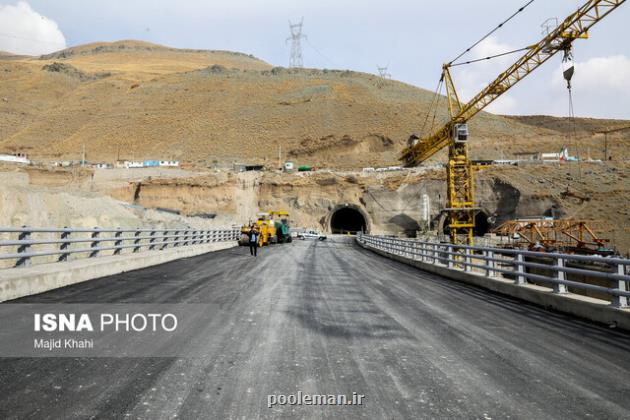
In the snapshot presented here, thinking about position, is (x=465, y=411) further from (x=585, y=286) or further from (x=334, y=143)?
(x=334, y=143)

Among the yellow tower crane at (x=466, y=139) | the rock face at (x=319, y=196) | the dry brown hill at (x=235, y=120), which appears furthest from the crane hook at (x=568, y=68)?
the dry brown hill at (x=235, y=120)

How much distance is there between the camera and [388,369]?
5.20 metres

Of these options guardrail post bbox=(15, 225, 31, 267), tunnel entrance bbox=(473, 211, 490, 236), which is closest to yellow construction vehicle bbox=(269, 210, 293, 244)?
guardrail post bbox=(15, 225, 31, 267)

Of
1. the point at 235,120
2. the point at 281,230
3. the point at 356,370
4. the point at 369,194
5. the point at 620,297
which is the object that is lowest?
the point at 356,370

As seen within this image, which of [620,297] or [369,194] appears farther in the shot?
[369,194]

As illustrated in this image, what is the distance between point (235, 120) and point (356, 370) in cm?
12126

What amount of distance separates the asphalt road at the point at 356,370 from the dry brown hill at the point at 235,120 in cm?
9445

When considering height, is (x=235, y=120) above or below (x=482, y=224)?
above

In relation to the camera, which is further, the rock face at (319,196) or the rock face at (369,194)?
the rock face at (319,196)

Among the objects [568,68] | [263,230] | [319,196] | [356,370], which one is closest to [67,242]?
[356,370]

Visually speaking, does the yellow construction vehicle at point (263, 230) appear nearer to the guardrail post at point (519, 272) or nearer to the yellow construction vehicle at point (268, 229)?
the yellow construction vehicle at point (268, 229)

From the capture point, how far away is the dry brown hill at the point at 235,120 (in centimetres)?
10856

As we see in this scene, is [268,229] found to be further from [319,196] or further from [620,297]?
[319,196]

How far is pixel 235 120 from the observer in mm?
122000
